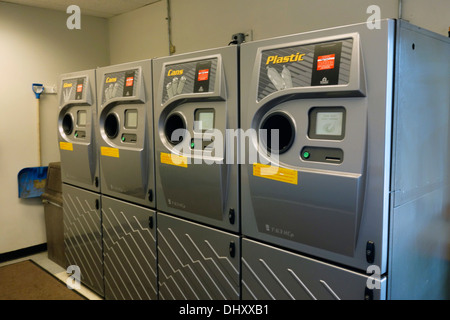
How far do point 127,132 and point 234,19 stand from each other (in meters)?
1.39

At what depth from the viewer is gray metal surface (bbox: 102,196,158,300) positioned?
2.46 meters

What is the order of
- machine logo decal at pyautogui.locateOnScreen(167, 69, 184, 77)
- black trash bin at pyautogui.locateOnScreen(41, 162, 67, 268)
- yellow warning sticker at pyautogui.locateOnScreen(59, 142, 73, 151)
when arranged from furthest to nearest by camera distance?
black trash bin at pyautogui.locateOnScreen(41, 162, 67, 268) < yellow warning sticker at pyautogui.locateOnScreen(59, 142, 73, 151) < machine logo decal at pyautogui.locateOnScreen(167, 69, 184, 77)

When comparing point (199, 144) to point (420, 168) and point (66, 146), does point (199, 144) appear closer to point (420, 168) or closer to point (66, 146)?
point (420, 168)

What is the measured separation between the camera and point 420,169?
161cm

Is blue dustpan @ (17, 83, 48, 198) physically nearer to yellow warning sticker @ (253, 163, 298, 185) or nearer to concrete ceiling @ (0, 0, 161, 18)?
concrete ceiling @ (0, 0, 161, 18)

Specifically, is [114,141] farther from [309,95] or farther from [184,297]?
[309,95]

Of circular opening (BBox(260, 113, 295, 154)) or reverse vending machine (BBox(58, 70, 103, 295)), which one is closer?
circular opening (BBox(260, 113, 295, 154))

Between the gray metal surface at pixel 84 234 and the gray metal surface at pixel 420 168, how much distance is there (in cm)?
217

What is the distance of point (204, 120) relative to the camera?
1.96 m

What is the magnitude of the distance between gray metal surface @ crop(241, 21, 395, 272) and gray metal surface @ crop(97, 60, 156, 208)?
2.71 ft

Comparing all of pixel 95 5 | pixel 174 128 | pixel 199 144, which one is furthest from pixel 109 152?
pixel 95 5

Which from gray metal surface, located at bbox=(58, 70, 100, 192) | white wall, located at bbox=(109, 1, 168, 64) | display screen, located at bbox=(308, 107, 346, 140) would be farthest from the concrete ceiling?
display screen, located at bbox=(308, 107, 346, 140)

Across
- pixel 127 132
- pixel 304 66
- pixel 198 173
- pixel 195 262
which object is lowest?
pixel 195 262

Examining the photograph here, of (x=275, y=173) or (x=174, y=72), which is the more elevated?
(x=174, y=72)
